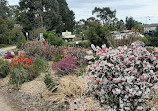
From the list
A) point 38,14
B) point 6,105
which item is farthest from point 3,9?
point 6,105

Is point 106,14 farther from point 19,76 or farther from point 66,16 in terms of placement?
point 19,76

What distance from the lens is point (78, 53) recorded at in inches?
269

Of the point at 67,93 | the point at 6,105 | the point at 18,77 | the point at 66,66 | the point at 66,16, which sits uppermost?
the point at 66,16

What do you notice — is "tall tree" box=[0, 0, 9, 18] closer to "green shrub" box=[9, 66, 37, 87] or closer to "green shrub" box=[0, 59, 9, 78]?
"green shrub" box=[0, 59, 9, 78]

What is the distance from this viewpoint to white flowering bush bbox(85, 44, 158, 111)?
195cm

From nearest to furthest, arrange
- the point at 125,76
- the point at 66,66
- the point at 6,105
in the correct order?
the point at 125,76 → the point at 6,105 → the point at 66,66

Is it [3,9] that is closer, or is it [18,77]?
[18,77]

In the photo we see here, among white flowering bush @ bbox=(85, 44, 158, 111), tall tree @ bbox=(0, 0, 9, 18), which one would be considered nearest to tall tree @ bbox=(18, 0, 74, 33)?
tall tree @ bbox=(0, 0, 9, 18)

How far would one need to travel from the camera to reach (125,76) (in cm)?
195

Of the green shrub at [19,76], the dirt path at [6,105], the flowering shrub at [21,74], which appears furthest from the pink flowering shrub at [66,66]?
the dirt path at [6,105]

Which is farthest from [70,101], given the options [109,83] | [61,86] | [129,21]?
[129,21]

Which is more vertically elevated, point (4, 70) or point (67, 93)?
point (4, 70)

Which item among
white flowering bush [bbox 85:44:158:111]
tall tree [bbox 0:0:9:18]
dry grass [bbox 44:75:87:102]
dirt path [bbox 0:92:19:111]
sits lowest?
dirt path [bbox 0:92:19:111]

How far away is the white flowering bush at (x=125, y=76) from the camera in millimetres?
1947
